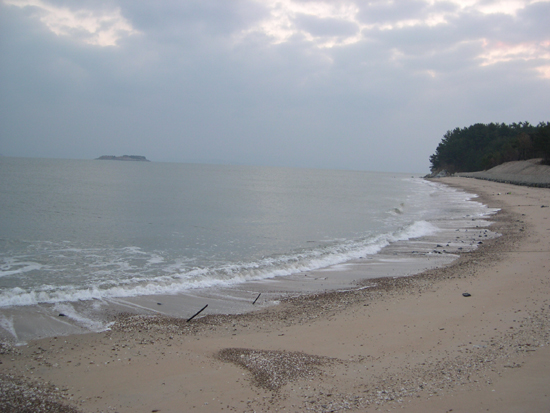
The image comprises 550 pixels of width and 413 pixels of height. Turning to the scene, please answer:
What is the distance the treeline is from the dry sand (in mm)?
78393

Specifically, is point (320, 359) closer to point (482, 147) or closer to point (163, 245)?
point (163, 245)

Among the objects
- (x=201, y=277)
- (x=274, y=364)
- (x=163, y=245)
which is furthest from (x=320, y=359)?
(x=163, y=245)

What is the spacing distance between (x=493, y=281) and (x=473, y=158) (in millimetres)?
112974

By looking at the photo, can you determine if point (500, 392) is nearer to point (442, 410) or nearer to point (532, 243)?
point (442, 410)

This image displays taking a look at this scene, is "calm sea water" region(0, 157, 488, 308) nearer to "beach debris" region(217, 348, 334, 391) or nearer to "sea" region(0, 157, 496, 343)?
"sea" region(0, 157, 496, 343)

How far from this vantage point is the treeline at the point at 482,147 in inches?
3093

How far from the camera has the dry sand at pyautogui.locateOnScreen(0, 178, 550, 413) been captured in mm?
4555

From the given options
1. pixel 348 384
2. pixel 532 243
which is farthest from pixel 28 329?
pixel 532 243

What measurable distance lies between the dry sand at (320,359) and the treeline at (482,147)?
78393 mm

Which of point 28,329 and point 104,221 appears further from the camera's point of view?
point 104,221

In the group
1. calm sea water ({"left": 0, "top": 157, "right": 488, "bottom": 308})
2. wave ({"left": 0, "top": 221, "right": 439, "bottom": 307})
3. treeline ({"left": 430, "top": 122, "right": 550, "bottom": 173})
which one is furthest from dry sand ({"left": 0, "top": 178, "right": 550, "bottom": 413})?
treeline ({"left": 430, "top": 122, "right": 550, "bottom": 173})

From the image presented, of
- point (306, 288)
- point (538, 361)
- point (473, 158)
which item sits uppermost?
point (473, 158)

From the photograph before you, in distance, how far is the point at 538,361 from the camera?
5098 millimetres

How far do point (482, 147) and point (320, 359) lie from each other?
122 meters
